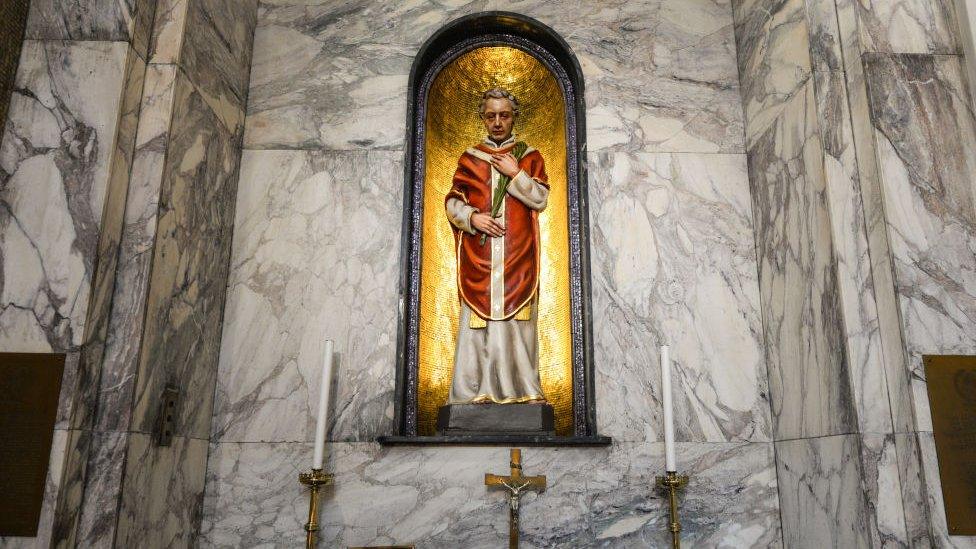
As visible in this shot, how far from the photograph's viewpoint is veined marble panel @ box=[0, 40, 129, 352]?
2945mm

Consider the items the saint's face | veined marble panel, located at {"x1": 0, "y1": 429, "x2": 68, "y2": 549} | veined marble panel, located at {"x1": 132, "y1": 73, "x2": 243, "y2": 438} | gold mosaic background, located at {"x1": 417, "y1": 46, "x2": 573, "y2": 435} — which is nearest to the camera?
veined marble panel, located at {"x1": 0, "y1": 429, "x2": 68, "y2": 549}

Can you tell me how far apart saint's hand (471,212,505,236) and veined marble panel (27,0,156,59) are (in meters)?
1.81

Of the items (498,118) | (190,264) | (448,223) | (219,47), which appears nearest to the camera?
(190,264)

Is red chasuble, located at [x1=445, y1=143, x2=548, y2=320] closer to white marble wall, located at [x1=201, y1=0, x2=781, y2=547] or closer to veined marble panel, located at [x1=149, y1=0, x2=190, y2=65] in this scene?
white marble wall, located at [x1=201, y1=0, x2=781, y2=547]

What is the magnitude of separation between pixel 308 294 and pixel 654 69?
2.26m

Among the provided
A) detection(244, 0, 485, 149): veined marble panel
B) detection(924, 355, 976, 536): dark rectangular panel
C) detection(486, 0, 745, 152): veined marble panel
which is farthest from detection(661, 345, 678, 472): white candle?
detection(244, 0, 485, 149): veined marble panel

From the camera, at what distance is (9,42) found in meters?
3.17

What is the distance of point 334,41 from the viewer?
4438 mm

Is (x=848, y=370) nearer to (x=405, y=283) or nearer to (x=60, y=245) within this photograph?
(x=405, y=283)

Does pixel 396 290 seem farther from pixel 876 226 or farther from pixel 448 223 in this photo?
pixel 876 226

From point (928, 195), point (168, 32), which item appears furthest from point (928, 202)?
point (168, 32)

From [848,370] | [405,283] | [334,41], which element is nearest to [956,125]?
[848,370]

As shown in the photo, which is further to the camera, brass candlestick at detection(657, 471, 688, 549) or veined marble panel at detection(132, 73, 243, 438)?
brass candlestick at detection(657, 471, 688, 549)

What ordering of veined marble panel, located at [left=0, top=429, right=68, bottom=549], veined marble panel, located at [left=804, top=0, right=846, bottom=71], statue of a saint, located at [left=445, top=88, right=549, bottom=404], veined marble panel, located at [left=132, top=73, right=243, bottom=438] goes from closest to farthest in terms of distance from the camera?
veined marble panel, located at [left=0, top=429, right=68, bottom=549] → veined marble panel, located at [left=132, top=73, right=243, bottom=438] → veined marble panel, located at [left=804, top=0, right=846, bottom=71] → statue of a saint, located at [left=445, top=88, right=549, bottom=404]
